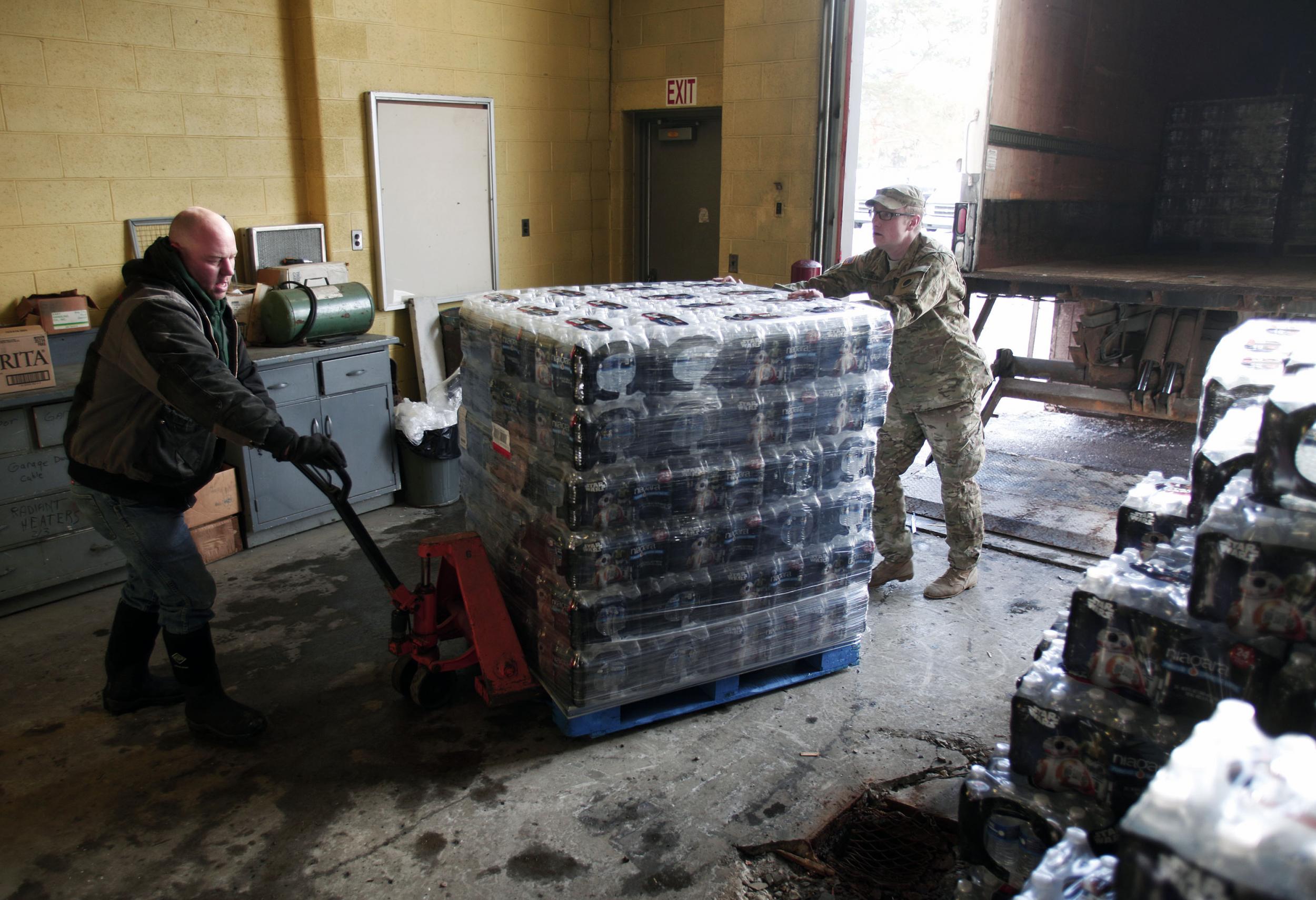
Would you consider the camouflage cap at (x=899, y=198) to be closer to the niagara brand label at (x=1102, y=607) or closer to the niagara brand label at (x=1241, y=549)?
the niagara brand label at (x=1102, y=607)

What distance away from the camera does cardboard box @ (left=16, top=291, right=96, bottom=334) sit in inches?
214

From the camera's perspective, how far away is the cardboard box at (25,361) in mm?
4816

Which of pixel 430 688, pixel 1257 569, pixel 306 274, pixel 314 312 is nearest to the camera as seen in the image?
pixel 1257 569

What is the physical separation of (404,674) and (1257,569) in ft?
10.5

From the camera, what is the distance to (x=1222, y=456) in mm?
2598

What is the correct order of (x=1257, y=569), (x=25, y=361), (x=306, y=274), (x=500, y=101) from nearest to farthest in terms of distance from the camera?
(x=1257, y=569)
(x=25, y=361)
(x=306, y=274)
(x=500, y=101)

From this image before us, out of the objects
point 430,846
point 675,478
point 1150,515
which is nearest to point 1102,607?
point 1150,515

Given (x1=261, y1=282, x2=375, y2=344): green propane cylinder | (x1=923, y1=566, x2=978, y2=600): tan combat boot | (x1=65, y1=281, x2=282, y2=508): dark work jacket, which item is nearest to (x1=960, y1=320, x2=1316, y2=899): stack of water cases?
(x1=923, y1=566, x2=978, y2=600): tan combat boot

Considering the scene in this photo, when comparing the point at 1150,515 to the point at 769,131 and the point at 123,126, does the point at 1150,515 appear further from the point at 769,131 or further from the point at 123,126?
the point at 123,126

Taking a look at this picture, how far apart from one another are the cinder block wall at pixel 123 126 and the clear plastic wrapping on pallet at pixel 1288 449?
6.15 m

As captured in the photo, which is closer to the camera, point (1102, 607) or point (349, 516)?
point (1102, 607)

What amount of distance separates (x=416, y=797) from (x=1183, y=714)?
2.57 meters

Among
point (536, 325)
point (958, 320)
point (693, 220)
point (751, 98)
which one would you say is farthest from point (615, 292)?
point (693, 220)

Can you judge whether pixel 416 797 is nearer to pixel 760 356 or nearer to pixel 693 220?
pixel 760 356
